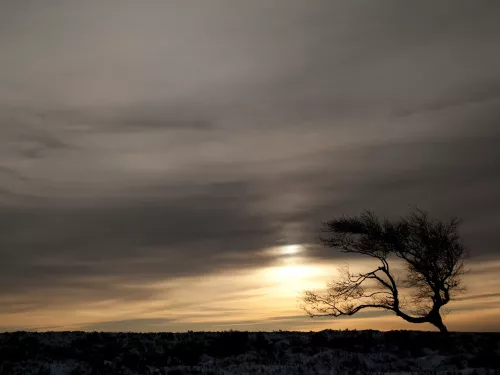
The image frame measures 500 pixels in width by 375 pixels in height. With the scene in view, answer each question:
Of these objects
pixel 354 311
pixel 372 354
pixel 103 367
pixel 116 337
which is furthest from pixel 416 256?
pixel 103 367

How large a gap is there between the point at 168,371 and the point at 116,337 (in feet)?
30.6

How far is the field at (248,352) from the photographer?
78.6 feet

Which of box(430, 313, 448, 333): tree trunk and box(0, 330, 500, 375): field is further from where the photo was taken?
box(430, 313, 448, 333): tree trunk

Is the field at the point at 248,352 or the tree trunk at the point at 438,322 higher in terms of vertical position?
the tree trunk at the point at 438,322

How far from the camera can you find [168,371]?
22.8 m

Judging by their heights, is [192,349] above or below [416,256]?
below

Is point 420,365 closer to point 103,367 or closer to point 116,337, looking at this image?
point 103,367

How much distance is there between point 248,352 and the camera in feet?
94.3

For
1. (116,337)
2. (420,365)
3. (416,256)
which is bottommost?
(420,365)

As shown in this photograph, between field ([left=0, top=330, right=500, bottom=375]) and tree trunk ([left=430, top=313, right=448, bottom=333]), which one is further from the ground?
tree trunk ([left=430, top=313, right=448, bottom=333])

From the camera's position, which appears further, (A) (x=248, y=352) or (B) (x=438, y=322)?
(B) (x=438, y=322)

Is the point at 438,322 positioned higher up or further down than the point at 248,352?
higher up

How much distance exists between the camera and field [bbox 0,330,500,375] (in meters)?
24.0

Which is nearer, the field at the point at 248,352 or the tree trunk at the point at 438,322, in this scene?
the field at the point at 248,352
